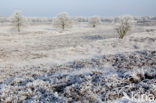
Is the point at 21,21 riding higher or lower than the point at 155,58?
higher

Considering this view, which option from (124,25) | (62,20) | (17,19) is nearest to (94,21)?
(62,20)

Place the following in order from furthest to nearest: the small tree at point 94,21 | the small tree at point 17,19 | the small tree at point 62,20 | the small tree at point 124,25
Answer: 1. the small tree at point 94,21
2. the small tree at point 62,20
3. the small tree at point 17,19
4. the small tree at point 124,25

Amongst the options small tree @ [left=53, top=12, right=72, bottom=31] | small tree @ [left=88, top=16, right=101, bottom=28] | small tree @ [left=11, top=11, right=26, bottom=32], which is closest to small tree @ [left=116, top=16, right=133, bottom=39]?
small tree @ [left=53, top=12, right=72, bottom=31]

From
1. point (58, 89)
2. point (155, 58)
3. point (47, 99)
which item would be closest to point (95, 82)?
point (58, 89)

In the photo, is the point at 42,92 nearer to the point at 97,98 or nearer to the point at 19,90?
the point at 19,90

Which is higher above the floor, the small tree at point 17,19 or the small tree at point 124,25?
the small tree at point 17,19

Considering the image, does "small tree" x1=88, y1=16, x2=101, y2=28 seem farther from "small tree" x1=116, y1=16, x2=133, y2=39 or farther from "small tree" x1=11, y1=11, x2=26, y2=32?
"small tree" x1=116, y1=16, x2=133, y2=39

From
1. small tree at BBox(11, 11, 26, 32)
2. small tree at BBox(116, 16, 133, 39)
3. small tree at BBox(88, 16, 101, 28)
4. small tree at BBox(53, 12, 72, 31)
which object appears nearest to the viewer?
small tree at BBox(116, 16, 133, 39)

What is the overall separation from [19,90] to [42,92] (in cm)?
73

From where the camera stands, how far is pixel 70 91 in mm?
3715

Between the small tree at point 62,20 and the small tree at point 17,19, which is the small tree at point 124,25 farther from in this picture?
the small tree at point 17,19

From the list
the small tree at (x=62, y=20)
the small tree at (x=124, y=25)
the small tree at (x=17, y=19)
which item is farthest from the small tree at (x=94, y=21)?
the small tree at (x=124, y=25)

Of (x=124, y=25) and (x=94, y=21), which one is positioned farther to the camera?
(x=94, y=21)

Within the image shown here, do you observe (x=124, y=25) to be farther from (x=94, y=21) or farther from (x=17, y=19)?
(x=94, y=21)
